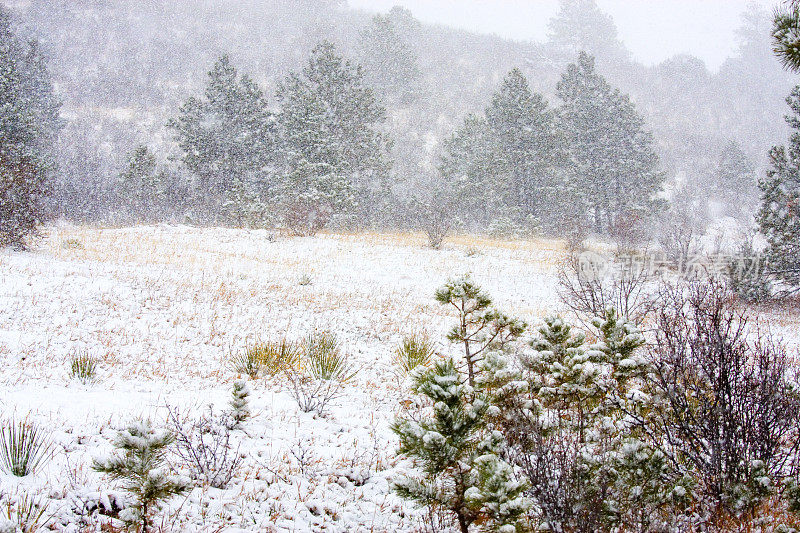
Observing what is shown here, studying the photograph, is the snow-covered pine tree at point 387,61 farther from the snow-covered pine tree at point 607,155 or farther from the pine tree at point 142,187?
the pine tree at point 142,187

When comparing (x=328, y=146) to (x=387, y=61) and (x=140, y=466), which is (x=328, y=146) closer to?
(x=387, y=61)

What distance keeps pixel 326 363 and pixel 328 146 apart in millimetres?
23234

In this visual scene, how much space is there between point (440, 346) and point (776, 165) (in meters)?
16.1

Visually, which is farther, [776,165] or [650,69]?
[650,69]

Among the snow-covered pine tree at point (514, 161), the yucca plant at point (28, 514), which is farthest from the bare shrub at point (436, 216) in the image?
the yucca plant at point (28, 514)

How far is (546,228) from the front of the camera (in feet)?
102

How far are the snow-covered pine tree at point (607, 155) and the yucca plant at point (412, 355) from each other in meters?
25.9

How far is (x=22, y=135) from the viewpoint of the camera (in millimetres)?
22250

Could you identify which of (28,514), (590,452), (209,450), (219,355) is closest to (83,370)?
(219,355)

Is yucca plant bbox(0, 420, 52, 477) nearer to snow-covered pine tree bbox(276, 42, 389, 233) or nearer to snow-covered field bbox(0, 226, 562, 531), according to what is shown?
snow-covered field bbox(0, 226, 562, 531)

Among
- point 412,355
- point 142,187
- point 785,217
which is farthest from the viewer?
point 142,187

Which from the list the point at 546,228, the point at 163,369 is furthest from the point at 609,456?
the point at 546,228

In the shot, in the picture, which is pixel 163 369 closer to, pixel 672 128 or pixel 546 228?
pixel 546 228

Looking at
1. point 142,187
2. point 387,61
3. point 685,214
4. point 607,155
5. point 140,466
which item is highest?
point 387,61
